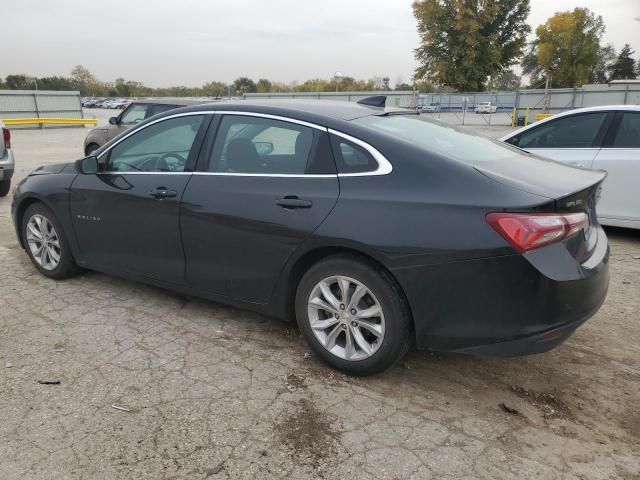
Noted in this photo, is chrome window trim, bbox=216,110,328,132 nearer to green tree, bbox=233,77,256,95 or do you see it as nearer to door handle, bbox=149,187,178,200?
door handle, bbox=149,187,178,200

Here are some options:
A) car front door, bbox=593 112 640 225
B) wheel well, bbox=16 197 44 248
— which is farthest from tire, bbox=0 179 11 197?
car front door, bbox=593 112 640 225

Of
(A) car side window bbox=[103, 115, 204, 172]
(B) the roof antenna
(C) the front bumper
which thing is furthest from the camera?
(C) the front bumper

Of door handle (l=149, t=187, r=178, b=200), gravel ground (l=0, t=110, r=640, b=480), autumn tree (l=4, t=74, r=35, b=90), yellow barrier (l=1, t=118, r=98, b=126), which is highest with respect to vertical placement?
autumn tree (l=4, t=74, r=35, b=90)

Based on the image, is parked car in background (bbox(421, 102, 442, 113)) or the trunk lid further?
parked car in background (bbox(421, 102, 442, 113))

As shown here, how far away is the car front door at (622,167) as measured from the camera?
5520 millimetres

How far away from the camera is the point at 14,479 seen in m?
2.24

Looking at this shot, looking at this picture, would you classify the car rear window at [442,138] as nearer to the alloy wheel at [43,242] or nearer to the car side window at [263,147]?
the car side window at [263,147]

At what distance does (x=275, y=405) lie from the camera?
109 inches

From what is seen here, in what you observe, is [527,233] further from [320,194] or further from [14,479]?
[14,479]

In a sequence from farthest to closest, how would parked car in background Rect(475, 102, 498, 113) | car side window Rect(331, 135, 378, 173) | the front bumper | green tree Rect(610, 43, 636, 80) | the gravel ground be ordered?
green tree Rect(610, 43, 636, 80), parked car in background Rect(475, 102, 498, 113), the front bumper, car side window Rect(331, 135, 378, 173), the gravel ground

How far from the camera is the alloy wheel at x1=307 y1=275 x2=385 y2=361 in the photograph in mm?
2883

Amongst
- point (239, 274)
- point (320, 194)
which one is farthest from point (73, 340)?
point (320, 194)

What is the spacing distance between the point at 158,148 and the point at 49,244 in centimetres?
146

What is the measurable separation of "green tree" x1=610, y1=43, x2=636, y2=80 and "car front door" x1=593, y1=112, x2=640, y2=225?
9634 centimetres
